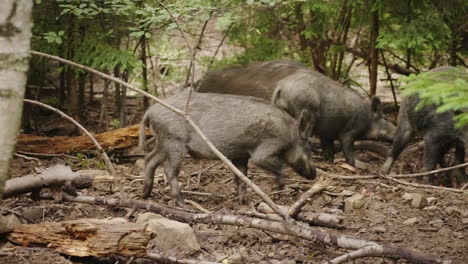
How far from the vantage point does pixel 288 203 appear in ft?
20.0

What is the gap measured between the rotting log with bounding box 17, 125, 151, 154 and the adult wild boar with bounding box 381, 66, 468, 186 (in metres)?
3.78

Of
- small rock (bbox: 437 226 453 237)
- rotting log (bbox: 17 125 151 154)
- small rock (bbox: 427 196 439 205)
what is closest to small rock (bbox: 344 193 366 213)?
small rock (bbox: 427 196 439 205)

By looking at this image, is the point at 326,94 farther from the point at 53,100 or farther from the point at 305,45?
the point at 53,100

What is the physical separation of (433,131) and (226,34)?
3.08m

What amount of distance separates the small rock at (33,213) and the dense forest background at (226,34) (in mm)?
2202

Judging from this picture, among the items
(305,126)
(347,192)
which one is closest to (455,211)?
(347,192)

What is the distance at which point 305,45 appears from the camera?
10.1m

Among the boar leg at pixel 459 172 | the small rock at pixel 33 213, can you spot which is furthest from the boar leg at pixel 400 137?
the small rock at pixel 33 213

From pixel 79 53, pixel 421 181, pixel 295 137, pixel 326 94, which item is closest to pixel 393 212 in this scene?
pixel 295 137

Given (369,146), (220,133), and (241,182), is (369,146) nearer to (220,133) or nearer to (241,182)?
(241,182)

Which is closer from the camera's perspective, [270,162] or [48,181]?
[48,181]

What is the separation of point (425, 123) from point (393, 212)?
1741 millimetres

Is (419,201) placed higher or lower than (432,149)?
lower

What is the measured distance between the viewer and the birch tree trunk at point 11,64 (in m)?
2.31
